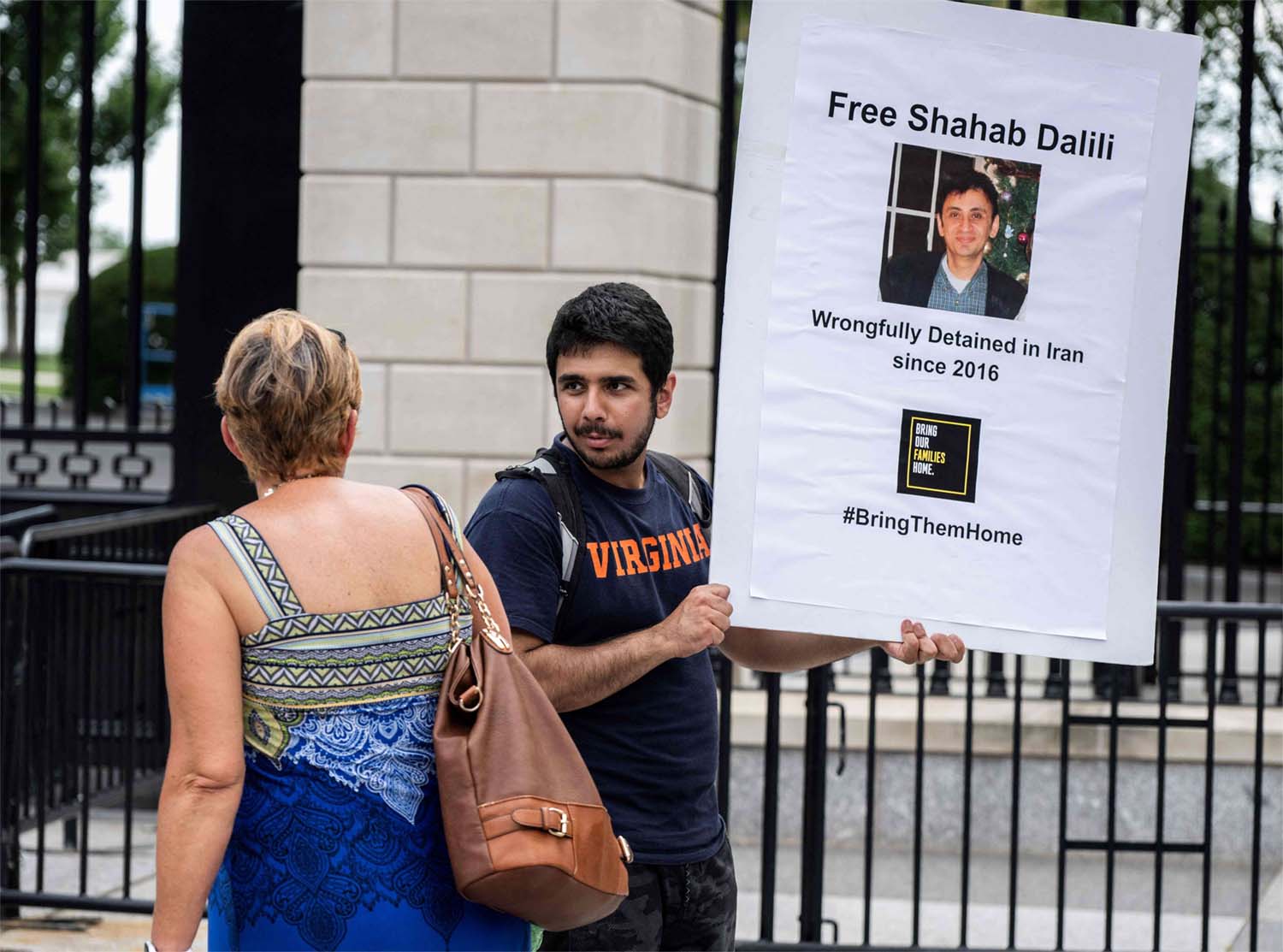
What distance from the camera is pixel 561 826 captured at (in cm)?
252

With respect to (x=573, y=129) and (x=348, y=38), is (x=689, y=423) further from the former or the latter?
(x=348, y=38)

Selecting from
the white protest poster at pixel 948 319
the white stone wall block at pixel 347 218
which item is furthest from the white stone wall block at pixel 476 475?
the white protest poster at pixel 948 319

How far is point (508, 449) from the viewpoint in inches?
274

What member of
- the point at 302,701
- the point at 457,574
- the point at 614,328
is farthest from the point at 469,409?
the point at 302,701

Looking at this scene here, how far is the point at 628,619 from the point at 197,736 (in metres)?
0.85

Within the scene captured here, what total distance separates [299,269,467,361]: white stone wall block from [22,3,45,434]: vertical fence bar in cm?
133

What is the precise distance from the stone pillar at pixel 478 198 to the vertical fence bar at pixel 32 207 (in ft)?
4.15

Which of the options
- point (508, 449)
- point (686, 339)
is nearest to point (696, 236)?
point (686, 339)

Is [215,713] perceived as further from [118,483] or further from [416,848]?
[118,483]

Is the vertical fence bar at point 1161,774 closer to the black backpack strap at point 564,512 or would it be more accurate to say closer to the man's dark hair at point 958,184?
the man's dark hair at point 958,184

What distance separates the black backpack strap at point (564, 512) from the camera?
2.93 meters

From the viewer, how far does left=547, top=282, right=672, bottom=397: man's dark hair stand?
2.97 metres

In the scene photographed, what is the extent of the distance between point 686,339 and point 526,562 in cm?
426

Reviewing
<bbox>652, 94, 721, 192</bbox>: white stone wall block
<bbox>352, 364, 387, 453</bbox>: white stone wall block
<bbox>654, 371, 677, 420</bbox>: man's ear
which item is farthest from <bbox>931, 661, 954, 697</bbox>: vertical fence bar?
<bbox>654, 371, 677, 420</bbox>: man's ear
